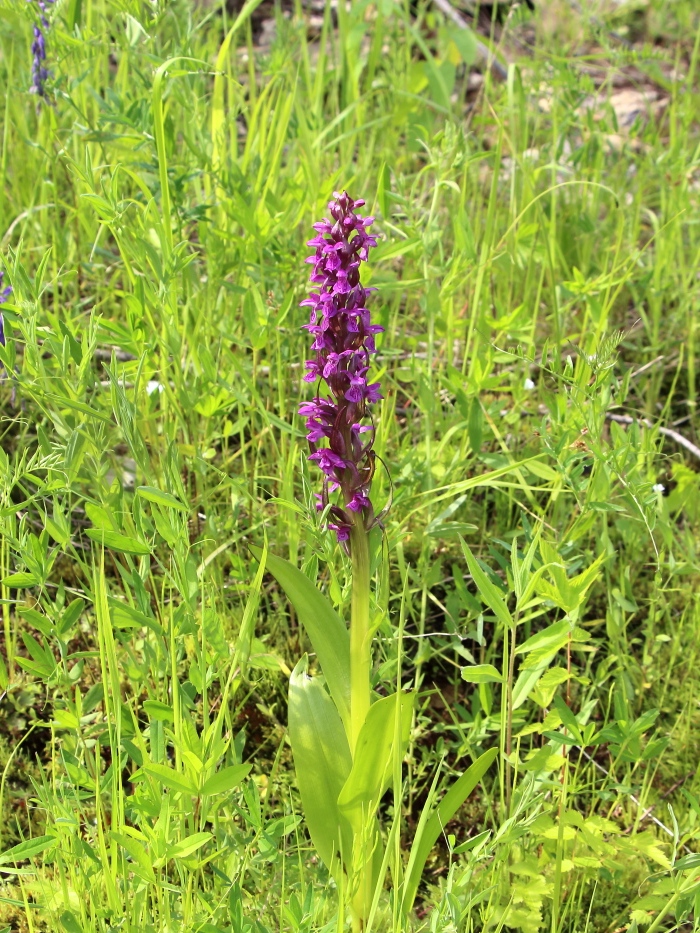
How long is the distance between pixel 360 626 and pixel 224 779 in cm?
31

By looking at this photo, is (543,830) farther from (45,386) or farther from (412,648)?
(45,386)

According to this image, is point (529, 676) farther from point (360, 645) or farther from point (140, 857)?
point (140, 857)

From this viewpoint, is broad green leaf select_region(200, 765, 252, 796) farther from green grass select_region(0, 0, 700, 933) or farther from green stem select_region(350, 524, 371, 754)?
green stem select_region(350, 524, 371, 754)

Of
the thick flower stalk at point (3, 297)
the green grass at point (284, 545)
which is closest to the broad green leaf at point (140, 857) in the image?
the green grass at point (284, 545)

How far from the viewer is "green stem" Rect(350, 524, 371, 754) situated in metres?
1.49

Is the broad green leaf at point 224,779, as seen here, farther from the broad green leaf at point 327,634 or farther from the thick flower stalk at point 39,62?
the thick flower stalk at point 39,62

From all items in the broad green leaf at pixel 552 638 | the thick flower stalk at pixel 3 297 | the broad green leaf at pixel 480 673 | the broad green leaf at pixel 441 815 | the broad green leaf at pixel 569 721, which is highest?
the thick flower stalk at pixel 3 297

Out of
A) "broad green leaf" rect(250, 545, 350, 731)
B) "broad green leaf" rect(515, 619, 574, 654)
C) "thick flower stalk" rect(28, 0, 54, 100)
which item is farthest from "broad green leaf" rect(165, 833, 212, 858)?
"thick flower stalk" rect(28, 0, 54, 100)

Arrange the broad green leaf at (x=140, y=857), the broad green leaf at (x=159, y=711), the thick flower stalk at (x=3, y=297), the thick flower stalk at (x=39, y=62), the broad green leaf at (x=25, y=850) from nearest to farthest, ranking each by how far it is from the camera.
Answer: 1. the broad green leaf at (x=140, y=857)
2. the broad green leaf at (x=25, y=850)
3. the broad green leaf at (x=159, y=711)
4. the thick flower stalk at (x=3, y=297)
5. the thick flower stalk at (x=39, y=62)

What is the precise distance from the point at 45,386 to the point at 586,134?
2.67m

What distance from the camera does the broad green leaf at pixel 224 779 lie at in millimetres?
1396

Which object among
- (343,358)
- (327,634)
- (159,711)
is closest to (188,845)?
(159,711)

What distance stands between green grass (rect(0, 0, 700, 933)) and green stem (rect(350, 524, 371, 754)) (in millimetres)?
99

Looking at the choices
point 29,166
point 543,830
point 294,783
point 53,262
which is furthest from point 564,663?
point 29,166
